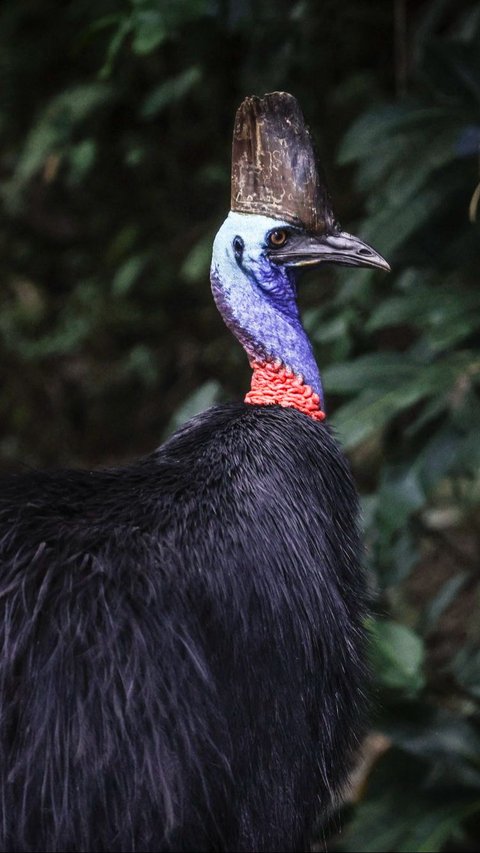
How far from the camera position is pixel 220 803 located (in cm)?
156

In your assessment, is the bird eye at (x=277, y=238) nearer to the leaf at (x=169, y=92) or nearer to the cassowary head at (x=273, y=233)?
the cassowary head at (x=273, y=233)

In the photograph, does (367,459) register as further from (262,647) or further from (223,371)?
(262,647)

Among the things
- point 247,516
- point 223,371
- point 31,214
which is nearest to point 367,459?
point 223,371

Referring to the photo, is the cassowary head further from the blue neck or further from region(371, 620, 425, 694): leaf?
region(371, 620, 425, 694): leaf

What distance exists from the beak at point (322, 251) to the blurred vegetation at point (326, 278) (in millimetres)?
465

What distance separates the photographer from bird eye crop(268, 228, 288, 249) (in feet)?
5.78

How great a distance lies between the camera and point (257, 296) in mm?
1773

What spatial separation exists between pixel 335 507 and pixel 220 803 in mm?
412

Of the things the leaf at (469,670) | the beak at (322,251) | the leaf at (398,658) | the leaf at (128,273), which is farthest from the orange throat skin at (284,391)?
the leaf at (128,273)

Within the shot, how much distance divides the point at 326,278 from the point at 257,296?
177 centimetres

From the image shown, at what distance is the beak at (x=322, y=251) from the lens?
1.76 meters

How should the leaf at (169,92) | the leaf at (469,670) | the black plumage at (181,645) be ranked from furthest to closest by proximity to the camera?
the leaf at (169,92) → the leaf at (469,670) → the black plumage at (181,645)

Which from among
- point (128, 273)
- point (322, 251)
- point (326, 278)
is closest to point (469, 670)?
point (322, 251)

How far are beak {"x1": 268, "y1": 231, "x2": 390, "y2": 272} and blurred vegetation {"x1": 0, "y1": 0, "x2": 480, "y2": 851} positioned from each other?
47 centimetres
